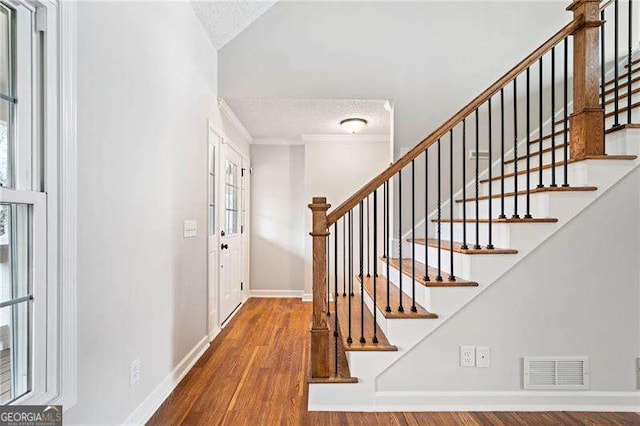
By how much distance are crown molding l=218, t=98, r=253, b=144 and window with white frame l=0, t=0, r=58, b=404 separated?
221 centimetres

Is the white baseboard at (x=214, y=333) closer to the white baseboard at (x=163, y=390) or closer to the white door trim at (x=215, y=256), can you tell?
the white door trim at (x=215, y=256)

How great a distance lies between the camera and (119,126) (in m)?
1.78

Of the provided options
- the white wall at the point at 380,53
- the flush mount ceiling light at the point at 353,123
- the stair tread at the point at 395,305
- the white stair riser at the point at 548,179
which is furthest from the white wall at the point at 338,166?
the stair tread at the point at 395,305

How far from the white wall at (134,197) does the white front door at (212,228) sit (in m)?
0.29

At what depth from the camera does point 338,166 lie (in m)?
4.87

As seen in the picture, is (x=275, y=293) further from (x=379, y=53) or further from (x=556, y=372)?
(x=556, y=372)

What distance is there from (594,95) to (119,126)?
271 cm

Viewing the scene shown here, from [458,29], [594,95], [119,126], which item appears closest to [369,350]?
[119,126]

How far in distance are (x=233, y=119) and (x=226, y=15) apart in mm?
1134

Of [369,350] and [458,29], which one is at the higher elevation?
[458,29]

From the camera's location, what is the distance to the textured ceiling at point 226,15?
288cm

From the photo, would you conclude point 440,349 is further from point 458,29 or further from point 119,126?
point 458,29

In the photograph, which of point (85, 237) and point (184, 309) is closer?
point (85, 237)

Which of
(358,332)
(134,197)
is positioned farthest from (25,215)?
(358,332)
